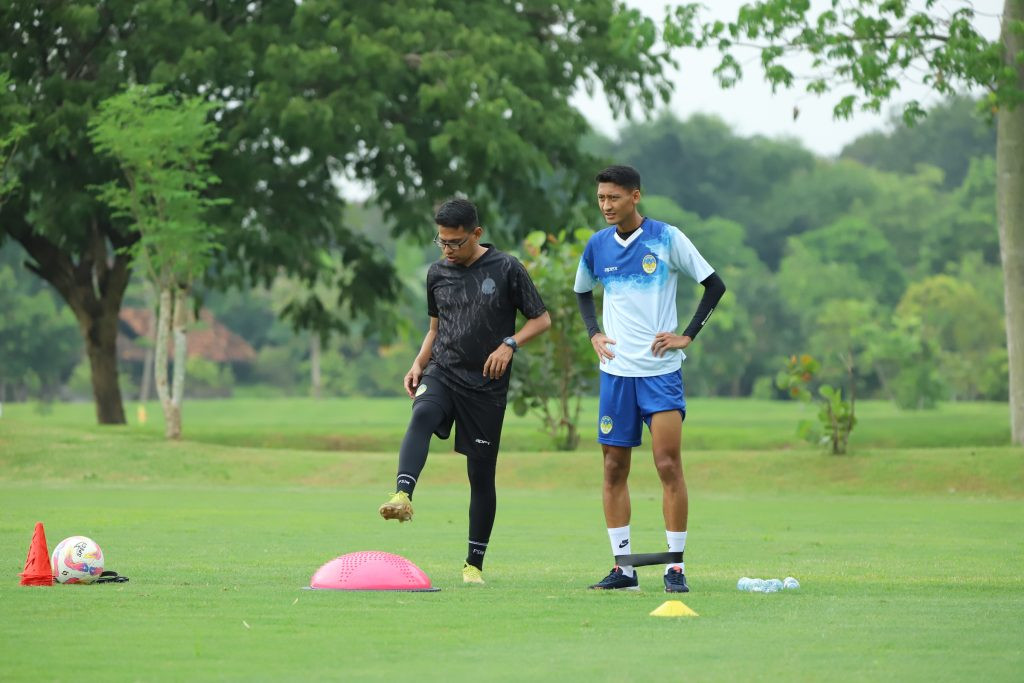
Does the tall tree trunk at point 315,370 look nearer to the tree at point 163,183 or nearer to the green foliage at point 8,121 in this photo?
the tree at point 163,183

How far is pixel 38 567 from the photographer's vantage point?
10023 mm

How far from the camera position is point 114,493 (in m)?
23.0

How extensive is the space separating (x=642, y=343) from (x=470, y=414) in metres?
1.16

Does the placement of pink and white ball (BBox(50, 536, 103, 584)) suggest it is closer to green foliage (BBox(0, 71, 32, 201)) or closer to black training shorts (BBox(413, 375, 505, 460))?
black training shorts (BBox(413, 375, 505, 460))

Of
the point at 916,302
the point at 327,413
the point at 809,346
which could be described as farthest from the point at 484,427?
the point at 809,346

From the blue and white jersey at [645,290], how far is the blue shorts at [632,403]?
0.05 m

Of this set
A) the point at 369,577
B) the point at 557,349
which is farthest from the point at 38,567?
the point at 557,349

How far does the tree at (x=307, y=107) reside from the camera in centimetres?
3397

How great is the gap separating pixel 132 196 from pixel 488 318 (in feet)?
72.8

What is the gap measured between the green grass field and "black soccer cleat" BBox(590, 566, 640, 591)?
0.15 m

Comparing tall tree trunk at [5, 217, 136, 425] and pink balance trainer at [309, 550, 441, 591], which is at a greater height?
tall tree trunk at [5, 217, 136, 425]

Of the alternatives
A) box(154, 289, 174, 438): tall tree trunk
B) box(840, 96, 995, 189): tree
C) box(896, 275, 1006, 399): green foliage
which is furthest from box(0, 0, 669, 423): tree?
box(840, 96, 995, 189): tree

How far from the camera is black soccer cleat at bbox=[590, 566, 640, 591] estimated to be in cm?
1017

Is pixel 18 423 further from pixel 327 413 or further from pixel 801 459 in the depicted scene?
pixel 327 413
